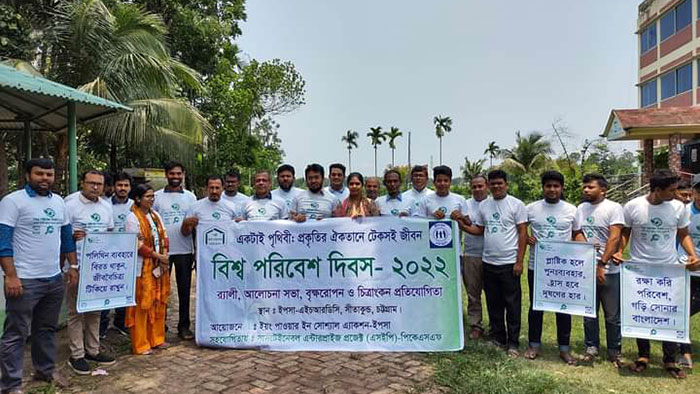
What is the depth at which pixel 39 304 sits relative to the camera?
3869 millimetres

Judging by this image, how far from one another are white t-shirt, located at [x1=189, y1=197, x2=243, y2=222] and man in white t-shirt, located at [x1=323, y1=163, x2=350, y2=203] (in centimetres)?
108

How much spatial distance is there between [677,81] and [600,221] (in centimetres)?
2678

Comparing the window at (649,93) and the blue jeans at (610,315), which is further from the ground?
the window at (649,93)

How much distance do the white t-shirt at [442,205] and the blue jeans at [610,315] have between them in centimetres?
144

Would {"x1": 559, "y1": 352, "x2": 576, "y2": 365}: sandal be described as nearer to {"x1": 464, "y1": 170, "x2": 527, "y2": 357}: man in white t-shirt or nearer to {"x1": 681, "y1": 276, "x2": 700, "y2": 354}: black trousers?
{"x1": 464, "y1": 170, "x2": 527, "y2": 357}: man in white t-shirt

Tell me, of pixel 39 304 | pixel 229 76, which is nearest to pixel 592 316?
pixel 39 304

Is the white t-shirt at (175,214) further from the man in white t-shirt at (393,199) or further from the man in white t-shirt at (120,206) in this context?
the man in white t-shirt at (393,199)

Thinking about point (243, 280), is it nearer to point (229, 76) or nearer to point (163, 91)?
point (163, 91)

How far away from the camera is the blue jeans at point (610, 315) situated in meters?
4.46

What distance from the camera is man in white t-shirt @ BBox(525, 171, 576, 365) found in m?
4.53

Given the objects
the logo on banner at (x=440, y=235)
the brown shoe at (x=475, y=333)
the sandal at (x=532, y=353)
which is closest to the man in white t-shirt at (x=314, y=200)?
the logo on banner at (x=440, y=235)

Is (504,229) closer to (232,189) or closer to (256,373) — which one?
(256,373)

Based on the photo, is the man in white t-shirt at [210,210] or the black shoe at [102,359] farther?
the man in white t-shirt at [210,210]

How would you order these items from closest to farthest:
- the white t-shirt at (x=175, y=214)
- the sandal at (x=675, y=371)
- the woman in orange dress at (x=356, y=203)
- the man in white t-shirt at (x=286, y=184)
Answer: the sandal at (x=675, y=371), the woman in orange dress at (x=356, y=203), the white t-shirt at (x=175, y=214), the man in white t-shirt at (x=286, y=184)
